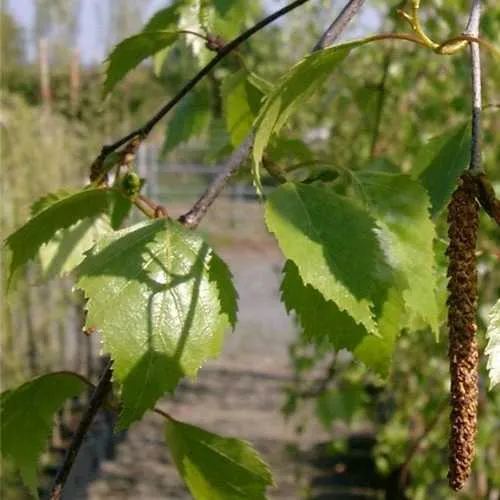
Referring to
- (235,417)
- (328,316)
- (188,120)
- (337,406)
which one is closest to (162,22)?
(188,120)

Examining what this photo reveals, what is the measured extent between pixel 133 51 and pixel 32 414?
333 millimetres

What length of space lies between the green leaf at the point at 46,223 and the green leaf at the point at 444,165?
0.92 ft

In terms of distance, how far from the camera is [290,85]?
2.25 feet

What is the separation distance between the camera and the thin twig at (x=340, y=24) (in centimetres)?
86

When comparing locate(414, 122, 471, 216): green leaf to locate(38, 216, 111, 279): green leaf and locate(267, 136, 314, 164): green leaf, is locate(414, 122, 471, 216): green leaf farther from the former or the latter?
locate(38, 216, 111, 279): green leaf

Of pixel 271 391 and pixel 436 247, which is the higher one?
pixel 436 247

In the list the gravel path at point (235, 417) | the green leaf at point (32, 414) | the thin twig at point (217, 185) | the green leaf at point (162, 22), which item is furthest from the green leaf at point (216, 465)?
the gravel path at point (235, 417)

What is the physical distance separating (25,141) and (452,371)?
530 centimetres

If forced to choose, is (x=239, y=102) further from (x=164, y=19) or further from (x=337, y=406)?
(x=337, y=406)

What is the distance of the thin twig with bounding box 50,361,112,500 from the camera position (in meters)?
0.77

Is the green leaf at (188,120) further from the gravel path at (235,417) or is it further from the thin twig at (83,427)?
the gravel path at (235,417)

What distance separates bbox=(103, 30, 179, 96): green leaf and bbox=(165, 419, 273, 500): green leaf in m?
0.32

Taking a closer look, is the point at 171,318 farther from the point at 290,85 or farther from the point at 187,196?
the point at 187,196

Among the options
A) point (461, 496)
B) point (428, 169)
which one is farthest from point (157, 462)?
point (428, 169)
